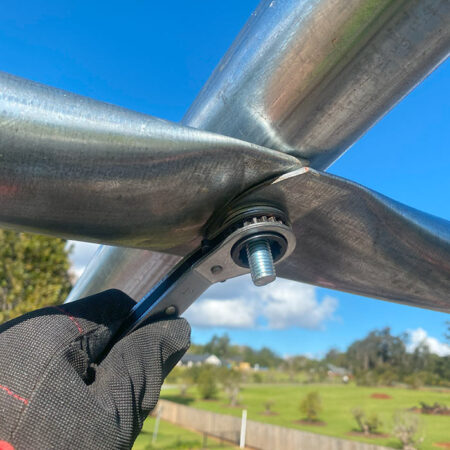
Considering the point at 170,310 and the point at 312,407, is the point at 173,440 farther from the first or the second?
the point at 170,310

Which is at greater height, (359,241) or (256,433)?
(256,433)

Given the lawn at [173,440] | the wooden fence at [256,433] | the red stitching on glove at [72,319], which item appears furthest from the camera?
the lawn at [173,440]

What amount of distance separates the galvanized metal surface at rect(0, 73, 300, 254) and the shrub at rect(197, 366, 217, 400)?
40054mm

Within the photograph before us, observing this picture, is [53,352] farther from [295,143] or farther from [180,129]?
[295,143]

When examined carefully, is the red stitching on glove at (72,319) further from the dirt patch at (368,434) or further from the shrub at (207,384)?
the shrub at (207,384)

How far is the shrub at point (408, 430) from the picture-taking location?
1841 cm

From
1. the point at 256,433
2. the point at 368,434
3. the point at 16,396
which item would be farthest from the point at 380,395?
the point at 16,396

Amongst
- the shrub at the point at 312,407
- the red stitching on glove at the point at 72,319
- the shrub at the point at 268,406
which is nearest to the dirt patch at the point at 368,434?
the shrub at the point at 312,407

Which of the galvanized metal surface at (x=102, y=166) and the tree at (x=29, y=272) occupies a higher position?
the tree at (x=29, y=272)

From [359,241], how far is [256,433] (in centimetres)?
2092

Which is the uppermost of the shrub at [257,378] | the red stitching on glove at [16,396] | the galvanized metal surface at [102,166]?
the shrub at [257,378]

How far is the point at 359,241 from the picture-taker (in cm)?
90

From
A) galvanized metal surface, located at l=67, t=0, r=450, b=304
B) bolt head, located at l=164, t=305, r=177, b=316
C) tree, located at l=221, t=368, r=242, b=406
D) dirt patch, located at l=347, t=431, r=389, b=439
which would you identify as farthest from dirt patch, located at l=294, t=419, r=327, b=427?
galvanized metal surface, located at l=67, t=0, r=450, b=304

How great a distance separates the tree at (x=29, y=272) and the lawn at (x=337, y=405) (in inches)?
638
